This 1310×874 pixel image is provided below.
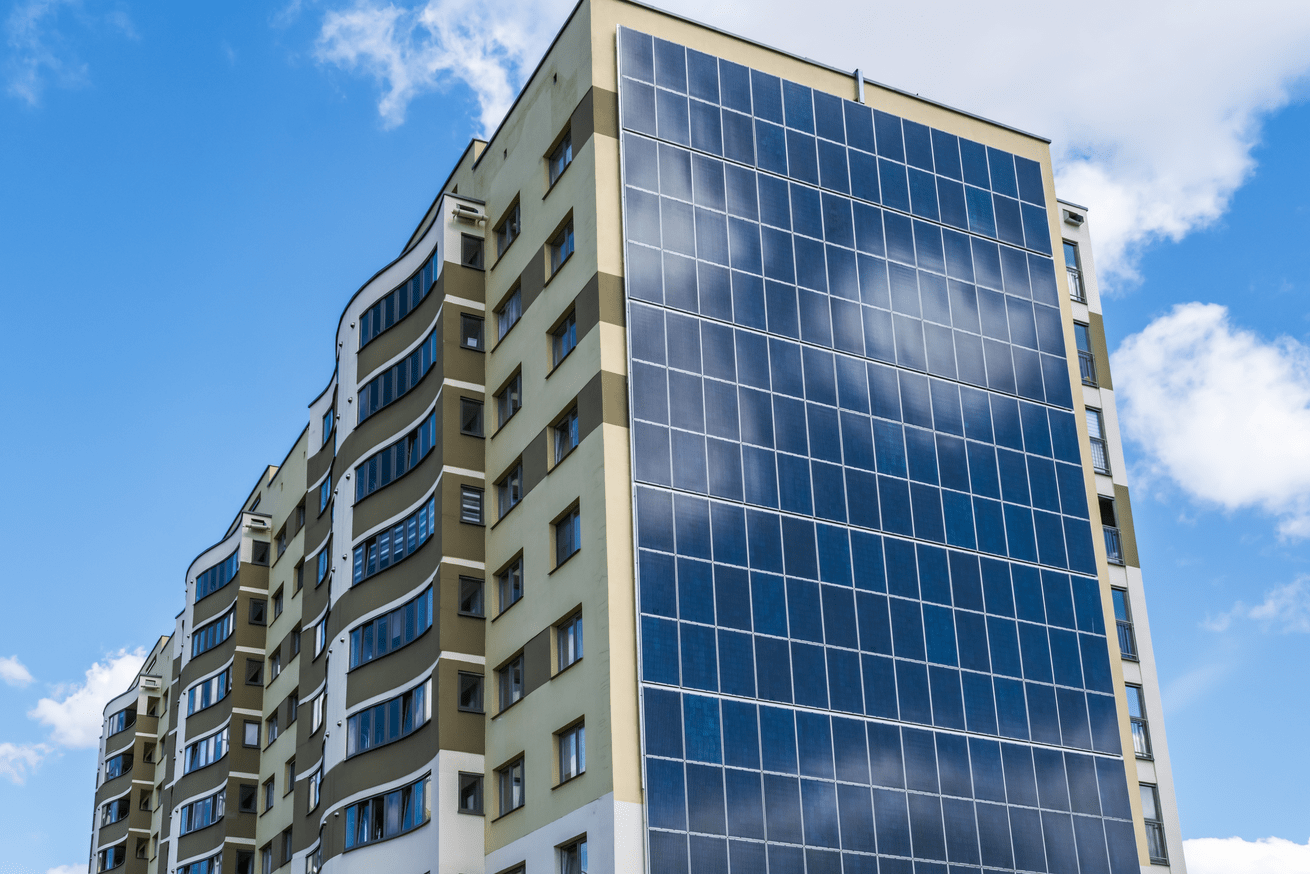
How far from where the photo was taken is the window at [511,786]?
40.8 metres

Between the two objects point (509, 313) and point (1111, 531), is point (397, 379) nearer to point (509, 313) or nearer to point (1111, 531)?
point (509, 313)

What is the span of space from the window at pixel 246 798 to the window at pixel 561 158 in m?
33.6

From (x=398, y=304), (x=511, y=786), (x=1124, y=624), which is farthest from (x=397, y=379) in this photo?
(x=1124, y=624)

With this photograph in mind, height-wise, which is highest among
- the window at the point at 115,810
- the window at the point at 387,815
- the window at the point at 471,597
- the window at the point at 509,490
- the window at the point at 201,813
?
the window at the point at 115,810

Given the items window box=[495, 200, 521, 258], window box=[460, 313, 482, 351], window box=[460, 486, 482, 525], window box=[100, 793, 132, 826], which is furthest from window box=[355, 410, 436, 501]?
window box=[100, 793, 132, 826]

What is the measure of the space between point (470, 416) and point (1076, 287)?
24692mm

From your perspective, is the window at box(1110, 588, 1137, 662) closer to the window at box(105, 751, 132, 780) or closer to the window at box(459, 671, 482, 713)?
the window at box(459, 671, 482, 713)

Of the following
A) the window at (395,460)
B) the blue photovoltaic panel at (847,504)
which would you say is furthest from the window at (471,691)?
the window at (395,460)

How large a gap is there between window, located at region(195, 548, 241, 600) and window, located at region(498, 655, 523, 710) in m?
32.0

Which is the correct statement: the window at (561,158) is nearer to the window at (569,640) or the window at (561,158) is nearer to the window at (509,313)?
the window at (509,313)

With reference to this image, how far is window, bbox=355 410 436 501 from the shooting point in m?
47.6

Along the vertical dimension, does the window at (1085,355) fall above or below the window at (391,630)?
above

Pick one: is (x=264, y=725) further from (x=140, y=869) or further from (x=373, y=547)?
(x=140, y=869)

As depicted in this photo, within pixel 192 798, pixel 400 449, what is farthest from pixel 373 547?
pixel 192 798
